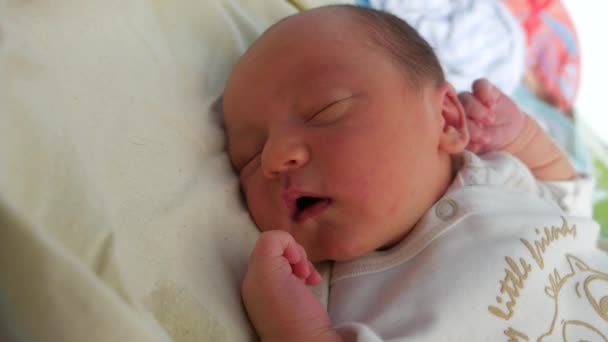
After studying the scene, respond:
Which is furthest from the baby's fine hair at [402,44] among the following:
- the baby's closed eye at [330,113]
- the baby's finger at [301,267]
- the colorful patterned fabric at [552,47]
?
Answer: the colorful patterned fabric at [552,47]

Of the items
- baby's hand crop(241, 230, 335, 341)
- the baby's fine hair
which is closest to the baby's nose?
baby's hand crop(241, 230, 335, 341)

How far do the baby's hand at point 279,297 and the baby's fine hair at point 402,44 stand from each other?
0.39 metres

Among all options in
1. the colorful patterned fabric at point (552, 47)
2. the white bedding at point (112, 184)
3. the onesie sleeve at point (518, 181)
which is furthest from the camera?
the colorful patterned fabric at point (552, 47)

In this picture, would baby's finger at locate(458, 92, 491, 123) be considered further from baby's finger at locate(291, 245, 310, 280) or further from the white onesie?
baby's finger at locate(291, 245, 310, 280)

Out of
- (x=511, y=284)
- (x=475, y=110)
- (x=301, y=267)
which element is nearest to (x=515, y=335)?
(x=511, y=284)

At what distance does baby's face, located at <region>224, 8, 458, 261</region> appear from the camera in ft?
2.80

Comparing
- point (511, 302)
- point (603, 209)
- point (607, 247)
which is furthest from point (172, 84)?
point (603, 209)

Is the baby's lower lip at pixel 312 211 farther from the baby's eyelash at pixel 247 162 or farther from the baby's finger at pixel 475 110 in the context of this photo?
the baby's finger at pixel 475 110

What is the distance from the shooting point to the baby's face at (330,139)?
2.80 feet

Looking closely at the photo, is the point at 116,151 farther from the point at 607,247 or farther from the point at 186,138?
the point at 607,247

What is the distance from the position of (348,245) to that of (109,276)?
1.31 feet

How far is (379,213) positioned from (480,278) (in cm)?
17

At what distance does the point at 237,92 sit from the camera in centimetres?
96

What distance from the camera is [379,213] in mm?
883
